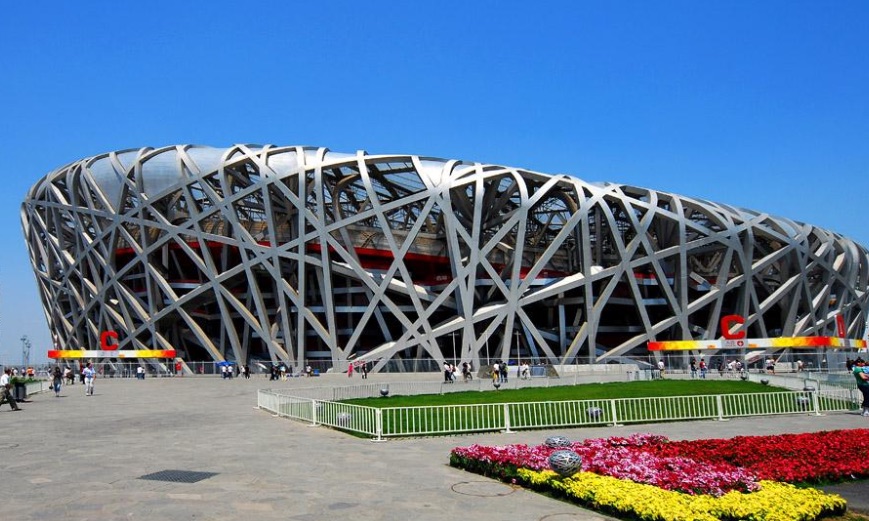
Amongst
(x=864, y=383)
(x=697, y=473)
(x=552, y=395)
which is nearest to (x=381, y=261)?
(x=552, y=395)

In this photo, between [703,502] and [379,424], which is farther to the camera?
[379,424]

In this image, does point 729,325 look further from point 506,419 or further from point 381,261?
point 506,419

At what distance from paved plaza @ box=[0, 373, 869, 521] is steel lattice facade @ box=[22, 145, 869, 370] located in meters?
30.1

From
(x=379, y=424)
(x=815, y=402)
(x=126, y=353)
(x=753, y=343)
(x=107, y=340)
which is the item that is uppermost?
(x=107, y=340)

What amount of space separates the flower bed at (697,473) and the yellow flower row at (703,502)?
1 cm

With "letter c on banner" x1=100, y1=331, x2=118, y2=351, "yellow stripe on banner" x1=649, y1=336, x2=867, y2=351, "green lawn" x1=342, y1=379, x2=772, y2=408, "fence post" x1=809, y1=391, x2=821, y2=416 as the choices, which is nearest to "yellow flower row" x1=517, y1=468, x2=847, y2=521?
"fence post" x1=809, y1=391, x2=821, y2=416

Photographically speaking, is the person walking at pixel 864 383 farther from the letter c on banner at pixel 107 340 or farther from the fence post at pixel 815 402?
the letter c on banner at pixel 107 340

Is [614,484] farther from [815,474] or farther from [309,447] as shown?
[309,447]

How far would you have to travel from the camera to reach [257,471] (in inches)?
417

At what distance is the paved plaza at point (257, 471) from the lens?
796 cm

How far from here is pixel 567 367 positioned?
4338cm

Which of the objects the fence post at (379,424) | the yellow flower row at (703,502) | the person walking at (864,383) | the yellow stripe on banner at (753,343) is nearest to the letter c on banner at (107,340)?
the yellow stripe on banner at (753,343)

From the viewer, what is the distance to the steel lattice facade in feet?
162

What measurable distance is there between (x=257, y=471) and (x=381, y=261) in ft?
154
